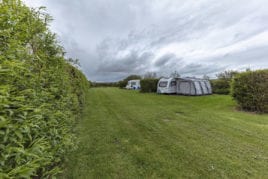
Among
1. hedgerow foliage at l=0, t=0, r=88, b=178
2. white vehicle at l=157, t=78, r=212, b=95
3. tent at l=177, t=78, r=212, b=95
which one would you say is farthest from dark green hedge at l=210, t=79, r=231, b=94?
hedgerow foliage at l=0, t=0, r=88, b=178

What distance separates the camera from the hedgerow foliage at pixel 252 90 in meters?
6.55

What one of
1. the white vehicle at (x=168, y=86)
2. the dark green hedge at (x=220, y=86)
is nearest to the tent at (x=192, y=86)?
the white vehicle at (x=168, y=86)

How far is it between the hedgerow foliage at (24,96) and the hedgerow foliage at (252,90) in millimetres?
8451

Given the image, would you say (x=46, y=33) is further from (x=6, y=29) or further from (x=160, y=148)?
(x=160, y=148)

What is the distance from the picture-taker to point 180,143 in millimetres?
3439

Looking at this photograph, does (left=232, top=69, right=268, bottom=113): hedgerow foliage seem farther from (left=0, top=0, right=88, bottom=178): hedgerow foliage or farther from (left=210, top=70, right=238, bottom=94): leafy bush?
(left=210, top=70, right=238, bottom=94): leafy bush

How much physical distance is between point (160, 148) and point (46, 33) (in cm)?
328

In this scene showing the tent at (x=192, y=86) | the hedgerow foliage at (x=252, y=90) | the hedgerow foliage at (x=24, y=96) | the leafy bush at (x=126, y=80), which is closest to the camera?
the hedgerow foliage at (x=24, y=96)

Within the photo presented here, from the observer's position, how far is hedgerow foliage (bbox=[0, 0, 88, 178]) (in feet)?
2.98

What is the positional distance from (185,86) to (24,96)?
1575cm

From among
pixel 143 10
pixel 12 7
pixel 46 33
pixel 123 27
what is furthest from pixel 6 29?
pixel 123 27

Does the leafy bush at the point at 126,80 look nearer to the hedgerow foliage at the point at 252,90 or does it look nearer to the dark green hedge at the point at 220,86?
the dark green hedge at the point at 220,86

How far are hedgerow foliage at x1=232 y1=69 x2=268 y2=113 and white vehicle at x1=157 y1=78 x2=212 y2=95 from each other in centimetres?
736

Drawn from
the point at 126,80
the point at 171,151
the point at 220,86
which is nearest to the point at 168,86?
the point at 220,86
